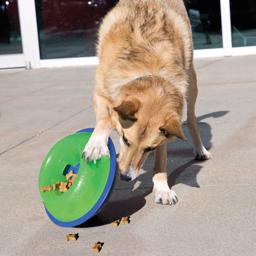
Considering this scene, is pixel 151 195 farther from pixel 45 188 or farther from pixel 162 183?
pixel 45 188

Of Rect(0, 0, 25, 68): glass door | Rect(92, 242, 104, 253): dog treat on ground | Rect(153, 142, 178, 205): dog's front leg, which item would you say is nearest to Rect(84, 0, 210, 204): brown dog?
Rect(153, 142, 178, 205): dog's front leg

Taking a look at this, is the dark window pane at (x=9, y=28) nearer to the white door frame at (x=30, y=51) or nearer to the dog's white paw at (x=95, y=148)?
the white door frame at (x=30, y=51)

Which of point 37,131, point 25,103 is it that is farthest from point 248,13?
point 37,131

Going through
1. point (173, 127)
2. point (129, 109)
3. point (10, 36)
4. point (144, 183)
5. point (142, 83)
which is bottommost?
point (144, 183)

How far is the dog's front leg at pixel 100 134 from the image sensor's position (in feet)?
14.9

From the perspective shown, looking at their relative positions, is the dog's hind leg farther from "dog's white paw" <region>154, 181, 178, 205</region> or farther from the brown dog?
"dog's white paw" <region>154, 181, 178, 205</region>

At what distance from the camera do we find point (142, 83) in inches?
174

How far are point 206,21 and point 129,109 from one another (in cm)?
1033

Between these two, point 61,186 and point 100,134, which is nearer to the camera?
point 61,186

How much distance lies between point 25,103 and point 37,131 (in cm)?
218

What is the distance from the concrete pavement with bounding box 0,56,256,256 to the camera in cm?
407

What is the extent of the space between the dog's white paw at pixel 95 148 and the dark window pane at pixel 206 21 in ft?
31.6

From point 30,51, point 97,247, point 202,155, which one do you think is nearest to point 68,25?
point 30,51

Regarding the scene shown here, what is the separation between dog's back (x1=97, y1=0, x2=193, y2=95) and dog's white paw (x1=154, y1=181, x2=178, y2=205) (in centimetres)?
79
